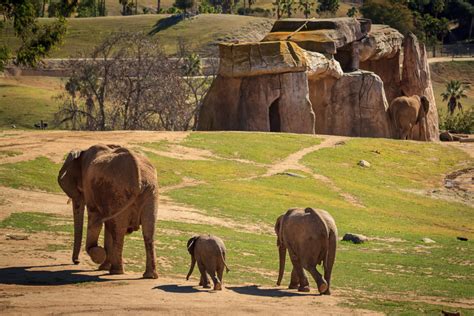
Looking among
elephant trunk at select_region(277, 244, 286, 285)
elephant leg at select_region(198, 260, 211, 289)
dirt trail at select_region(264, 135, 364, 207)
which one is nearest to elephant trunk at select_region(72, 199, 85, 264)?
elephant leg at select_region(198, 260, 211, 289)

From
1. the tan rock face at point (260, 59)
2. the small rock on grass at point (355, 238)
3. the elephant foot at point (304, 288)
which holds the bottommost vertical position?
the small rock on grass at point (355, 238)

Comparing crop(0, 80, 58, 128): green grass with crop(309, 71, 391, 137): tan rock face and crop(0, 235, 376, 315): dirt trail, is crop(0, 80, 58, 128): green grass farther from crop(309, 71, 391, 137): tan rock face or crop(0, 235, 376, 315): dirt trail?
crop(0, 235, 376, 315): dirt trail

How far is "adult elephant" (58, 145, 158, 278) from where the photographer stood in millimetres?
20750

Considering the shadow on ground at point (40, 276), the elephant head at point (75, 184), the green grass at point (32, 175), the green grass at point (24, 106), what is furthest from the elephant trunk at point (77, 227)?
the green grass at point (24, 106)

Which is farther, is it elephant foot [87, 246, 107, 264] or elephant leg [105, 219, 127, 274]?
elephant leg [105, 219, 127, 274]

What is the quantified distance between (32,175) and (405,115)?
103 feet

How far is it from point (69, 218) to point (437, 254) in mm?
10939

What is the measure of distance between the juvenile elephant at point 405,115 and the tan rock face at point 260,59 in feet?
30.3

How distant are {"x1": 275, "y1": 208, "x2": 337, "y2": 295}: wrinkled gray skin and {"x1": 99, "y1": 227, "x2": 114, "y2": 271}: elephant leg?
3532 millimetres

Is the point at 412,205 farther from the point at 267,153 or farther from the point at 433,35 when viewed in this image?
the point at 433,35

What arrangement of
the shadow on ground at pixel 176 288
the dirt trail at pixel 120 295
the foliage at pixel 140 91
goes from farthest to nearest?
1. the foliage at pixel 140 91
2. the shadow on ground at pixel 176 288
3. the dirt trail at pixel 120 295

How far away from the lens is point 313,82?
60094 millimetres

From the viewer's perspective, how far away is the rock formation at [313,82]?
55594 mm

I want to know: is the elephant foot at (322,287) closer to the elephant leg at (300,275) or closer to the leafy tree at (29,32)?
the elephant leg at (300,275)
